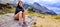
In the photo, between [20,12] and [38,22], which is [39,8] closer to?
[38,22]

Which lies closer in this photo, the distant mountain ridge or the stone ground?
the stone ground

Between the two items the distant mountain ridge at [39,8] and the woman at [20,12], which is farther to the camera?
the distant mountain ridge at [39,8]

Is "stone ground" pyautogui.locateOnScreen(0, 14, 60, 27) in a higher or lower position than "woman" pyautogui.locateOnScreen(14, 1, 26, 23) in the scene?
lower

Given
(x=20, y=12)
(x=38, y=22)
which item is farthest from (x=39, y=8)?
(x=20, y=12)

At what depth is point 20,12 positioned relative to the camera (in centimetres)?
243

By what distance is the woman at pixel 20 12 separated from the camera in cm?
241

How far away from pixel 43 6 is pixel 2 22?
74 centimetres

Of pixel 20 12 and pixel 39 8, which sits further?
pixel 39 8

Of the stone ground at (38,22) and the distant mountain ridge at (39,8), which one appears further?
the distant mountain ridge at (39,8)

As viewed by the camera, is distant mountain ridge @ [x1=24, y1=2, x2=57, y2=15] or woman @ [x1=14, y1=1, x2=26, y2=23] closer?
woman @ [x1=14, y1=1, x2=26, y2=23]

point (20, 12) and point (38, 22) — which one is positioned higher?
point (20, 12)

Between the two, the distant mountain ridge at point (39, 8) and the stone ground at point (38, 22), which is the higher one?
the distant mountain ridge at point (39, 8)

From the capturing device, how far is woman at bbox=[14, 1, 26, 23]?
7.92 ft

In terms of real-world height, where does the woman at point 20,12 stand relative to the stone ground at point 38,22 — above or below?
above
